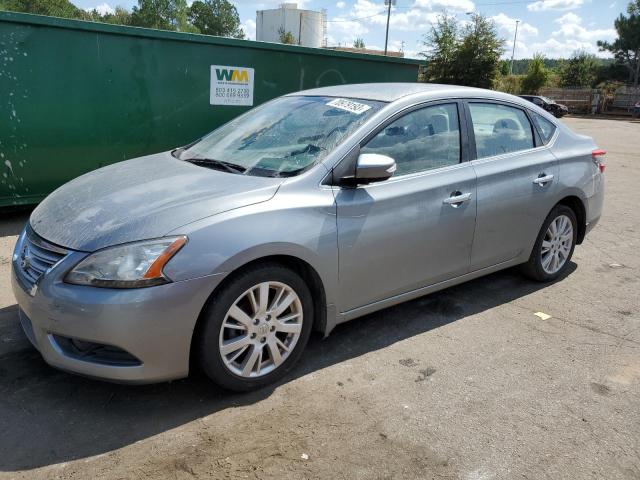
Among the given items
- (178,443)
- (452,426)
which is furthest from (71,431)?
(452,426)

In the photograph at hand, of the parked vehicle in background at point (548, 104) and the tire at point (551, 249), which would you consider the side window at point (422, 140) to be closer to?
the tire at point (551, 249)

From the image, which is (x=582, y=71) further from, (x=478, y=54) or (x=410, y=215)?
(x=410, y=215)

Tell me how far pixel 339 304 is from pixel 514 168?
187 centimetres

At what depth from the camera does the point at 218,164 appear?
→ 3557mm

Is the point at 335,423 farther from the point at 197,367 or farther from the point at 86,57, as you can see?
the point at 86,57

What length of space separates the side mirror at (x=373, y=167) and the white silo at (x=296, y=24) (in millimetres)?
57044

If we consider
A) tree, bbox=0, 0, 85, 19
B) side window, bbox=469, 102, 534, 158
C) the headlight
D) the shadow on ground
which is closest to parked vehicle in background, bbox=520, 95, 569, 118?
side window, bbox=469, 102, 534, 158

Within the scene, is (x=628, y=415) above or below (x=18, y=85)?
below

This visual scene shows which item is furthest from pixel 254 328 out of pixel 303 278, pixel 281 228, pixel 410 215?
pixel 410 215

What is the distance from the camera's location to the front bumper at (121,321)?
2.56 meters

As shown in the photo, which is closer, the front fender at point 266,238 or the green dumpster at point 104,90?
the front fender at point 266,238

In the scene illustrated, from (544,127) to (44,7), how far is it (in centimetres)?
7734

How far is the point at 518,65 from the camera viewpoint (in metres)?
117

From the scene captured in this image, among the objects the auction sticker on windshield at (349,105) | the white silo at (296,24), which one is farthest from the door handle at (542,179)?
the white silo at (296,24)
